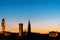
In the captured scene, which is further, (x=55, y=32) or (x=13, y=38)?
(x=55, y=32)

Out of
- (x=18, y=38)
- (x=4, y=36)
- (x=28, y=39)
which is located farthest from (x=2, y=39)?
(x=28, y=39)

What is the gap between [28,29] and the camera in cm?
3634

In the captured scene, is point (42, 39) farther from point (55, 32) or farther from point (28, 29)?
point (28, 29)

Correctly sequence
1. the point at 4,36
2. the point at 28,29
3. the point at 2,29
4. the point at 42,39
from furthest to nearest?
the point at 28,29, the point at 2,29, the point at 4,36, the point at 42,39

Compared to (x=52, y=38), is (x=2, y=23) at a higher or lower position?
higher

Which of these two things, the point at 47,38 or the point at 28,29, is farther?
the point at 28,29

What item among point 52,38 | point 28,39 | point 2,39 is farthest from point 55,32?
point 2,39

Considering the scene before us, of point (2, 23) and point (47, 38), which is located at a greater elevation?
point (2, 23)

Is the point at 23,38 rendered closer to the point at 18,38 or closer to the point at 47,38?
the point at 18,38

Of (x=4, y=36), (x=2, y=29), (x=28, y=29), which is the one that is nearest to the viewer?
(x=4, y=36)

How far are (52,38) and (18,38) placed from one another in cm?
722

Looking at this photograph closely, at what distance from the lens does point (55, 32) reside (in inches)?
1258

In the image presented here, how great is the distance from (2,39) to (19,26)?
15.3 feet

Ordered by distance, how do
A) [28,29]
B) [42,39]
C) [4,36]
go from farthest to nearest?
[28,29] → [4,36] → [42,39]
